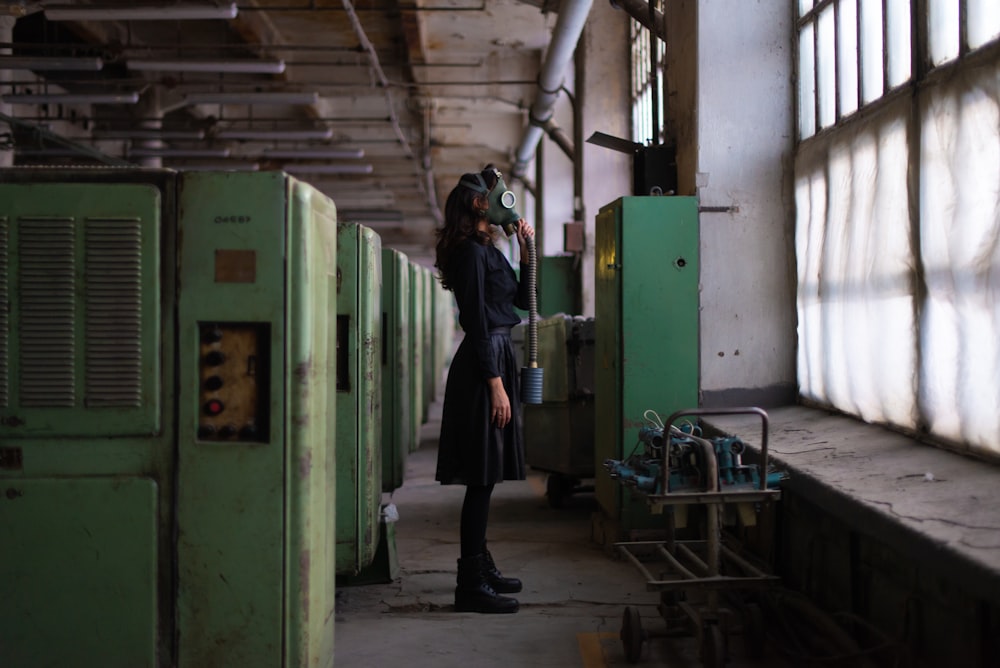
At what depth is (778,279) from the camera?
4777mm

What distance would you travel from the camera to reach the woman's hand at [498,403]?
3.71m

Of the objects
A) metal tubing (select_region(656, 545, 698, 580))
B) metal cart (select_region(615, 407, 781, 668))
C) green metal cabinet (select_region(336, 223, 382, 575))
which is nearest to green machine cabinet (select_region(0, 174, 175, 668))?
green metal cabinet (select_region(336, 223, 382, 575))

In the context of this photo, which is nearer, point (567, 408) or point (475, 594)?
point (475, 594)

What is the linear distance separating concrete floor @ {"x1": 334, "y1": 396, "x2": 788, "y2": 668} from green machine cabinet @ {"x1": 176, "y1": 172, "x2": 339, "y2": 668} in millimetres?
927

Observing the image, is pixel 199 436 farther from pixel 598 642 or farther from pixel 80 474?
pixel 598 642

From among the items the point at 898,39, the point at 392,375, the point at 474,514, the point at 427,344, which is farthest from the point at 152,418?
the point at 427,344

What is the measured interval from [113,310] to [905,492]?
7.72 ft

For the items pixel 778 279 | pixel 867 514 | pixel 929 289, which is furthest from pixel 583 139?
pixel 867 514

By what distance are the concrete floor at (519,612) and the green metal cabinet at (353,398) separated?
0.33 metres

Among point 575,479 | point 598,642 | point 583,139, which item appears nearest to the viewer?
point 598,642

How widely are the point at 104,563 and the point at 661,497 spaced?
1.70 m

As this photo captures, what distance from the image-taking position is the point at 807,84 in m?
4.66

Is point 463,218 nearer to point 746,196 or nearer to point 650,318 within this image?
point 650,318

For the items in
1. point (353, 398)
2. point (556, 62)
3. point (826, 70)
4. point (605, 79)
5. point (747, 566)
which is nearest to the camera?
point (747, 566)
